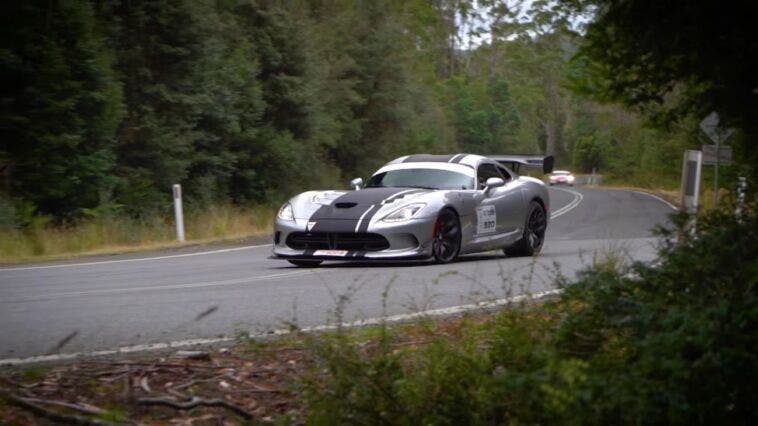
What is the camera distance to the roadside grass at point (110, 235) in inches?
719

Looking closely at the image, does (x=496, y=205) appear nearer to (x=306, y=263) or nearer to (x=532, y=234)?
(x=532, y=234)

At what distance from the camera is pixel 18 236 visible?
1878cm

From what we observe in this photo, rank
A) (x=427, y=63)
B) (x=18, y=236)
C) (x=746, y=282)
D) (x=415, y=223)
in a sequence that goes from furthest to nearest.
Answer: (x=427, y=63)
(x=18, y=236)
(x=415, y=223)
(x=746, y=282)

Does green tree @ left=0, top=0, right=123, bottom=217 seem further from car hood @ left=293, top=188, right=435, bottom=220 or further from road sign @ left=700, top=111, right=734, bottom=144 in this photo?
road sign @ left=700, top=111, right=734, bottom=144

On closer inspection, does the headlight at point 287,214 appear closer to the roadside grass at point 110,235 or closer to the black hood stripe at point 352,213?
the black hood stripe at point 352,213

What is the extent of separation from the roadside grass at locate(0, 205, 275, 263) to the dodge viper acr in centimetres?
575

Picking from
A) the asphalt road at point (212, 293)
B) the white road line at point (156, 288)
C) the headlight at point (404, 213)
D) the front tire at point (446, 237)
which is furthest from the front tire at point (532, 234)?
the white road line at point (156, 288)

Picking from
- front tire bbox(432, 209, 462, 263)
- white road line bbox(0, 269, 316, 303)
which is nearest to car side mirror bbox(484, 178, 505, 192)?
front tire bbox(432, 209, 462, 263)

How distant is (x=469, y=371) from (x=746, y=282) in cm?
127

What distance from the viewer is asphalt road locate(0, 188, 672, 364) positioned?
23.9ft

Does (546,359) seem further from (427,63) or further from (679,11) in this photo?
(427,63)

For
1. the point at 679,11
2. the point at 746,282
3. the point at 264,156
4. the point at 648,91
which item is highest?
the point at 679,11

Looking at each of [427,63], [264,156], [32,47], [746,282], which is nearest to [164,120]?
[264,156]

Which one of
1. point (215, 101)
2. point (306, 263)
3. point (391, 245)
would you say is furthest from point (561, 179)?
point (391, 245)
